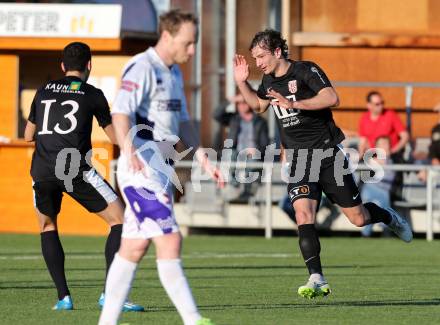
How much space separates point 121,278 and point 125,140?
31.9 inches

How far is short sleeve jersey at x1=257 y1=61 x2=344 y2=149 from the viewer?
34.1ft

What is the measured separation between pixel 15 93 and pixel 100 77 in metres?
1.40

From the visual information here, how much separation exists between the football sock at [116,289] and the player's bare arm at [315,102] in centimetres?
285

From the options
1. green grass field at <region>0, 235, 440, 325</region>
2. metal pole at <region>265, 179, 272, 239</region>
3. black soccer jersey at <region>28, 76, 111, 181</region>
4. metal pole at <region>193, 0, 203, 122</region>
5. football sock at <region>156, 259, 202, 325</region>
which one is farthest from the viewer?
metal pole at <region>193, 0, 203, 122</region>

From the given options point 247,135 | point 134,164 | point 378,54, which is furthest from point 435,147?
point 134,164

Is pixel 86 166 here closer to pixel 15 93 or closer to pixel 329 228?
pixel 329 228

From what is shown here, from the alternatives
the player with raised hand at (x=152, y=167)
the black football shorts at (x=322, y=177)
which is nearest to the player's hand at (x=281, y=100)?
the black football shorts at (x=322, y=177)

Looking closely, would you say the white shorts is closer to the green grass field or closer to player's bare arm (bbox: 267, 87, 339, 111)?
the green grass field

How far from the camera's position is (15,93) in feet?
68.4

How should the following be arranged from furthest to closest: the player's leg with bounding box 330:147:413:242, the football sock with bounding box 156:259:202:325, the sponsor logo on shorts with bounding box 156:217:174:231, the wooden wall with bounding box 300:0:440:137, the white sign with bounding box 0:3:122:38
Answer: the wooden wall with bounding box 300:0:440:137
the white sign with bounding box 0:3:122:38
the player's leg with bounding box 330:147:413:242
the sponsor logo on shorts with bounding box 156:217:174:231
the football sock with bounding box 156:259:202:325

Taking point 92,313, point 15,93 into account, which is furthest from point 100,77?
point 92,313

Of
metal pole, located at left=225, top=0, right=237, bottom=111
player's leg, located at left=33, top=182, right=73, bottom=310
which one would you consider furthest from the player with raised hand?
metal pole, located at left=225, top=0, right=237, bottom=111

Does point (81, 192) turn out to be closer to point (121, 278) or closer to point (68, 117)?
point (68, 117)

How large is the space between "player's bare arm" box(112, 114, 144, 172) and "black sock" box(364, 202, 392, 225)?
4.18m
